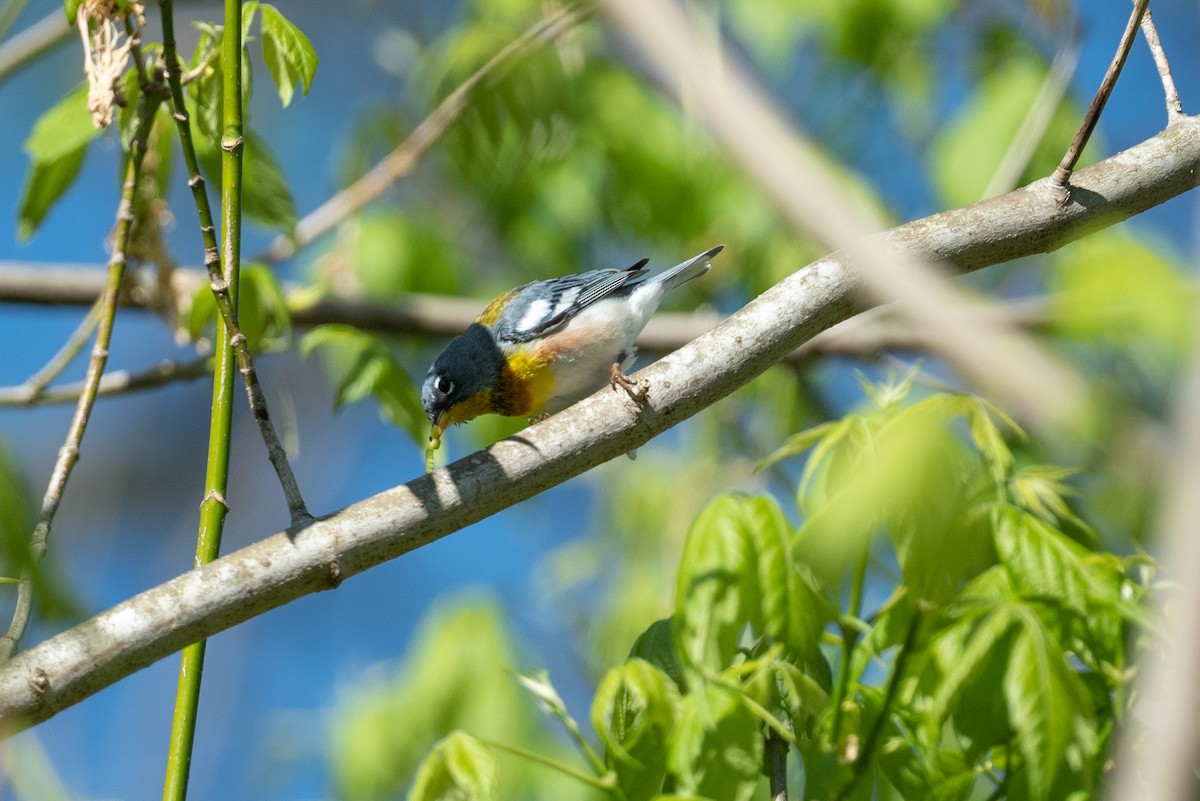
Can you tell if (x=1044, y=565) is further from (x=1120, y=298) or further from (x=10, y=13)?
(x=10, y=13)

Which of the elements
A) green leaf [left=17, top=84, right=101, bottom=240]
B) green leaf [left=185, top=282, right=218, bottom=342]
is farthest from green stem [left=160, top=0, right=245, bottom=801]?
green leaf [left=185, top=282, right=218, bottom=342]

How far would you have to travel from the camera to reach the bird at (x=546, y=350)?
380 cm

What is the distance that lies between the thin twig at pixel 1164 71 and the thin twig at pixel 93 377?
2.07 m

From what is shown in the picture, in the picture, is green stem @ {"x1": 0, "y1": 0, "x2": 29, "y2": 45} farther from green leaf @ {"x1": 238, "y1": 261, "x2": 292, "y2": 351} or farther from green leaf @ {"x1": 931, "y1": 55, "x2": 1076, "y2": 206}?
green leaf @ {"x1": 931, "y1": 55, "x2": 1076, "y2": 206}

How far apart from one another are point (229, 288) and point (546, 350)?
1949mm

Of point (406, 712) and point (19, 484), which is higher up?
point (406, 712)

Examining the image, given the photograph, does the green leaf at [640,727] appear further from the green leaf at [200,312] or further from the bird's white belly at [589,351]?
the green leaf at [200,312]

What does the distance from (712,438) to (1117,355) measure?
4.12 metres

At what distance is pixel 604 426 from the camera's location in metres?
2.09

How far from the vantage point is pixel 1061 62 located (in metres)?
4.18

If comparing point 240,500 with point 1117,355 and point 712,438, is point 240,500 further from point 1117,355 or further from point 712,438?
point 1117,355

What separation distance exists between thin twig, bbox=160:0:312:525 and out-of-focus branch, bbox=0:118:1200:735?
0.12 m

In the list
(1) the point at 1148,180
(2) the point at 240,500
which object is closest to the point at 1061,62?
(1) the point at 1148,180

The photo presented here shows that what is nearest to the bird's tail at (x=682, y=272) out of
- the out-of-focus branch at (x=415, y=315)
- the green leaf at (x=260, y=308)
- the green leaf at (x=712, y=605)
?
the out-of-focus branch at (x=415, y=315)
